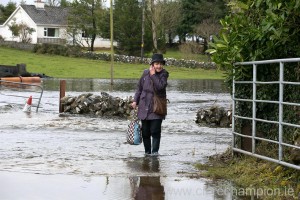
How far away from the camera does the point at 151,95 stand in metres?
11.5

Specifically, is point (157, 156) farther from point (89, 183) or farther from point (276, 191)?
point (276, 191)

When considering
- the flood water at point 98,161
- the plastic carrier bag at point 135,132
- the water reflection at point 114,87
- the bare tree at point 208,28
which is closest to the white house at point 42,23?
the bare tree at point 208,28

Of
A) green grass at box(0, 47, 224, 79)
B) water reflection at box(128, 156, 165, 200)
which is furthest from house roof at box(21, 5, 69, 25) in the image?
water reflection at box(128, 156, 165, 200)

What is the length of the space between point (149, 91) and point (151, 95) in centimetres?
8

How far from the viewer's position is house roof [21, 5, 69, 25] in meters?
96.7

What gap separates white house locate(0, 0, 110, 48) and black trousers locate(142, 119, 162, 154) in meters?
81.6

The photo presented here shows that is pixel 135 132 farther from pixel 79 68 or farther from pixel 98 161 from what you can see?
pixel 79 68

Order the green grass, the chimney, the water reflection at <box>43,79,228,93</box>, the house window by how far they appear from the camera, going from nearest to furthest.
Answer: the water reflection at <box>43,79,228,93</box>, the green grass, the house window, the chimney

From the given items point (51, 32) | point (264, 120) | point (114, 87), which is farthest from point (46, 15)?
point (264, 120)

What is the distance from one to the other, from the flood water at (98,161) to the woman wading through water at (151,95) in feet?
1.48

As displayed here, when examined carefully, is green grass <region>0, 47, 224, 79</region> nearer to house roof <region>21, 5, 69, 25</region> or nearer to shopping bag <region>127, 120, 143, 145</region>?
house roof <region>21, 5, 69, 25</region>

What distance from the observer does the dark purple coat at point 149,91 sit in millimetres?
11406

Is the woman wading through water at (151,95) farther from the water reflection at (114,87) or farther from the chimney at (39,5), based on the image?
the chimney at (39,5)

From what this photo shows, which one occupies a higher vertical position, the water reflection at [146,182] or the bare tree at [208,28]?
the bare tree at [208,28]
